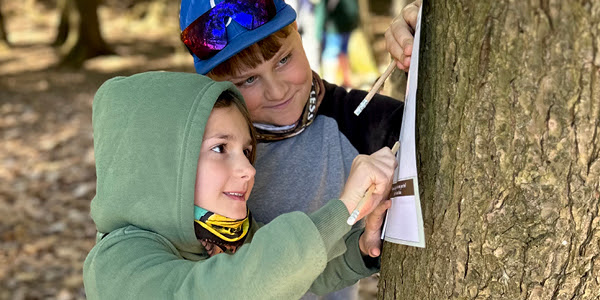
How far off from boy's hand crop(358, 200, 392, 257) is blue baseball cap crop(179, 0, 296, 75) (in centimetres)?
69

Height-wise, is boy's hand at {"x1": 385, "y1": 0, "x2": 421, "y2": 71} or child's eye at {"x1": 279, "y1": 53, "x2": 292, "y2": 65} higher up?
boy's hand at {"x1": 385, "y1": 0, "x2": 421, "y2": 71}

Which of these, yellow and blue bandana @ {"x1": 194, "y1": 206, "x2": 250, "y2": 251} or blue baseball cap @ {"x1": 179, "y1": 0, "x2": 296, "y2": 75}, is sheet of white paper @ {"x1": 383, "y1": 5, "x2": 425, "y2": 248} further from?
blue baseball cap @ {"x1": 179, "y1": 0, "x2": 296, "y2": 75}

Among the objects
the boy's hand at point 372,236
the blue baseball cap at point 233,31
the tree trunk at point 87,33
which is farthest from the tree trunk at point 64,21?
the boy's hand at point 372,236

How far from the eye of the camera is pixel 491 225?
1.35 meters

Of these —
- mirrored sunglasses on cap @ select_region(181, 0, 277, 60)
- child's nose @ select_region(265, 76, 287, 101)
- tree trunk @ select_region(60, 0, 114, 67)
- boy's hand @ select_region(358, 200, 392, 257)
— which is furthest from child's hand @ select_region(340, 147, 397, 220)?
tree trunk @ select_region(60, 0, 114, 67)

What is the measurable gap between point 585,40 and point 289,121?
1.15 metres

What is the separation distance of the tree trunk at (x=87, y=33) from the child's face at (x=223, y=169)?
946cm

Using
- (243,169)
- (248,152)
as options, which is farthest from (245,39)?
(243,169)

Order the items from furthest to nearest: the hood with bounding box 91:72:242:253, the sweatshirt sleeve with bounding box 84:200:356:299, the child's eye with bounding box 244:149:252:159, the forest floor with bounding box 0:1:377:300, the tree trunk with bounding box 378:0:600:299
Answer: the forest floor with bounding box 0:1:377:300
the child's eye with bounding box 244:149:252:159
the hood with bounding box 91:72:242:253
the sweatshirt sleeve with bounding box 84:200:356:299
the tree trunk with bounding box 378:0:600:299

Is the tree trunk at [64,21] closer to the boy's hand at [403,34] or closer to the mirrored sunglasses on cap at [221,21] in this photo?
the mirrored sunglasses on cap at [221,21]

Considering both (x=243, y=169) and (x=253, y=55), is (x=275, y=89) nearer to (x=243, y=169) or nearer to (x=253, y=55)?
(x=253, y=55)

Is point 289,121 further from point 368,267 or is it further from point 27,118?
point 27,118

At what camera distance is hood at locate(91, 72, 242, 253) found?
5.36 feet

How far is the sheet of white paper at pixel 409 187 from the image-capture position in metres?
1.39
